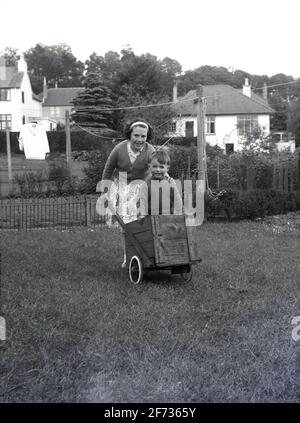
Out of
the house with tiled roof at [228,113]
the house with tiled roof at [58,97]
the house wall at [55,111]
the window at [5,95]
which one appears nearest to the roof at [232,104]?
the house with tiled roof at [228,113]

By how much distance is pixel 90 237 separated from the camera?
9.86 m

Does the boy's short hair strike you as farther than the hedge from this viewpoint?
No

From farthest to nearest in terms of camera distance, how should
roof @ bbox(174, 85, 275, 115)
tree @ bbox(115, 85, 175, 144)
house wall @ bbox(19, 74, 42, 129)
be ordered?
roof @ bbox(174, 85, 275, 115) < house wall @ bbox(19, 74, 42, 129) < tree @ bbox(115, 85, 175, 144)

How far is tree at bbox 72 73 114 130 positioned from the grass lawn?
104ft

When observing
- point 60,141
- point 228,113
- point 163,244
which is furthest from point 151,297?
point 228,113

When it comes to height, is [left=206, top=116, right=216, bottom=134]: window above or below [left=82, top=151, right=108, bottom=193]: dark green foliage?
above

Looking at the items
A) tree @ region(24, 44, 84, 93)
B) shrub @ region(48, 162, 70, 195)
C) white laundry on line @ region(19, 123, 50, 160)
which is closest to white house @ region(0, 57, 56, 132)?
tree @ region(24, 44, 84, 93)

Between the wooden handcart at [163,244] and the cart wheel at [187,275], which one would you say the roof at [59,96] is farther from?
the wooden handcart at [163,244]

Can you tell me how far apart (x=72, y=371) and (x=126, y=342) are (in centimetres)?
64

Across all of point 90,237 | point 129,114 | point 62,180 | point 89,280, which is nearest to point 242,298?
point 89,280

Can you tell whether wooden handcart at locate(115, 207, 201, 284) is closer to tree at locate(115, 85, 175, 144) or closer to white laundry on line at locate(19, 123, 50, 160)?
white laundry on line at locate(19, 123, 50, 160)

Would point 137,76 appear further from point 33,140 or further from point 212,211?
point 212,211

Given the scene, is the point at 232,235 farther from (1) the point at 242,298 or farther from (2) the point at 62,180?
(2) the point at 62,180

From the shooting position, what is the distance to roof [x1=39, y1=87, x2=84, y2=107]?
203 ft
